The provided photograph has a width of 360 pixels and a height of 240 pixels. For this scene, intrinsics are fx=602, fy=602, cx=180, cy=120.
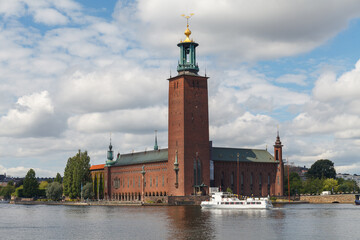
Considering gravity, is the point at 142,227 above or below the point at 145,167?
below

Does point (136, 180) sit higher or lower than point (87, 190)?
higher

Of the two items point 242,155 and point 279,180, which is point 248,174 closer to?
point 242,155

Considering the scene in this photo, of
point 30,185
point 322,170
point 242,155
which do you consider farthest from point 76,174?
point 322,170

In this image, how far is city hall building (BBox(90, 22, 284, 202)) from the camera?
13862 centimetres

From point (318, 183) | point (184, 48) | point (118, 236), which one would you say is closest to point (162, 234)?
point (118, 236)

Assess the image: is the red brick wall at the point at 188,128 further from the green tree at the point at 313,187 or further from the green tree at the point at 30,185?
the green tree at the point at 30,185

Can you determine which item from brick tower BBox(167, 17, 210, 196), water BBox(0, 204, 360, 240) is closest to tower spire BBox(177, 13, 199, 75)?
brick tower BBox(167, 17, 210, 196)

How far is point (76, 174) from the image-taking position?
15838 cm

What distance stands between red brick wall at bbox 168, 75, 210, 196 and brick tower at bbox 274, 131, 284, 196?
27.9 m

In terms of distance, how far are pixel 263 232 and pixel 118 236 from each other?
49.3 ft

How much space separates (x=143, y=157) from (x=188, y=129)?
28616 millimetres

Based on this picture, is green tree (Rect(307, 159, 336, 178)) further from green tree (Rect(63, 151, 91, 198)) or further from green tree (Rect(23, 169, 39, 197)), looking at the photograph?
green tree (Rect(23, 169, 39, 197))

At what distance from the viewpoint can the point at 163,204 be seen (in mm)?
131000

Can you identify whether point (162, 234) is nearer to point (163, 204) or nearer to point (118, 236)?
point (118, 236)
